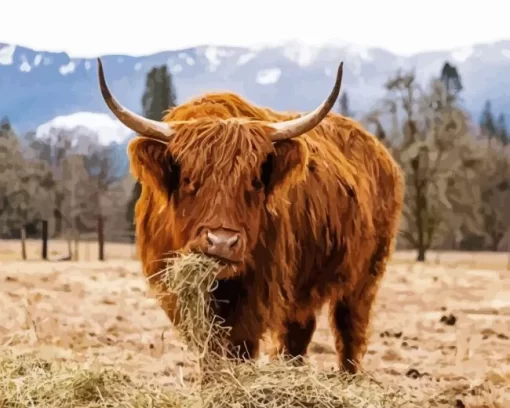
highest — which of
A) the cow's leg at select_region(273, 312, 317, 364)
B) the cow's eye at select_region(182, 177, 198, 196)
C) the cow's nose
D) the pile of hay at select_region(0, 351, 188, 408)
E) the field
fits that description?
the cow's eye at select_region(182, 177, 198, 196)

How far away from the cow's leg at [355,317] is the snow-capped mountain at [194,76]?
125 centimetres

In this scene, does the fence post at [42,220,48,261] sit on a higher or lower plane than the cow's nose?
lower

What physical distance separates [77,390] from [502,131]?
4.09 m

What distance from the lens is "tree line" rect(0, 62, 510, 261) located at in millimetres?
5430

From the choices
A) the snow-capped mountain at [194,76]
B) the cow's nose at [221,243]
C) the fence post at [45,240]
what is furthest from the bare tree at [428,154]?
the cow's nose at [221,243]

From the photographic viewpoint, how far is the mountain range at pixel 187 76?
5.05 m

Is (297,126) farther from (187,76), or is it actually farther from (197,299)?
(187,76)

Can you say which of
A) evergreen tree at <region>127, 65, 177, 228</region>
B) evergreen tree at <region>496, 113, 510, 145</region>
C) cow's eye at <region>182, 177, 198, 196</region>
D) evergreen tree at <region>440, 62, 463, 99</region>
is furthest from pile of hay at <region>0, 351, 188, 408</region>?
evergreen tree at <region>496, 113, 510, 145</region>

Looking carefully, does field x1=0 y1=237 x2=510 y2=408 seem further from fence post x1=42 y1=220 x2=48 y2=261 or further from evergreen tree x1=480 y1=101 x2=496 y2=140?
evergreen tree x1=480 y1=101 x2=496 y2=140

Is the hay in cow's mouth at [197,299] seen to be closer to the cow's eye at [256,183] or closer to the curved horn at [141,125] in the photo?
the cow's eye at [256,183]

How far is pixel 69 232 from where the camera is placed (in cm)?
573

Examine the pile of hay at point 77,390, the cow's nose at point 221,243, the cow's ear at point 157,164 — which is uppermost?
the cow's ear at point 157,164

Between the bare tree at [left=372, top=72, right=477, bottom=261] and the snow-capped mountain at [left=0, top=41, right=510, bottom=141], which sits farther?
the bare tree at [left=372, top=72, right=477, bottom=261]

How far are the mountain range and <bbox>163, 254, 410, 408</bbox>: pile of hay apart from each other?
197 cm
